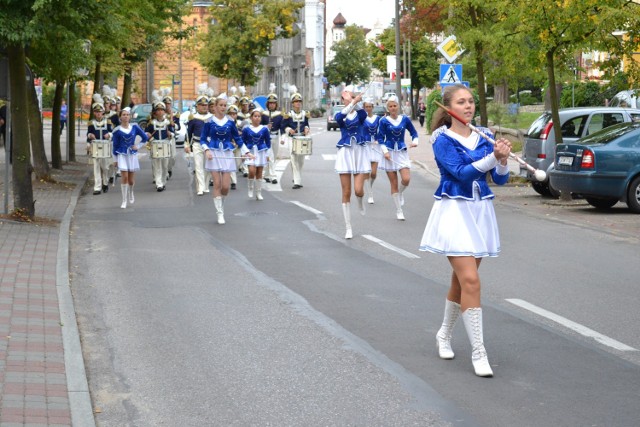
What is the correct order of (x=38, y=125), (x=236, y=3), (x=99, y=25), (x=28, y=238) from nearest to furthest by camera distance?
(x=28, y=238)
(x=99, y=25)
(x=38, y=125)
(x=236, y=3)

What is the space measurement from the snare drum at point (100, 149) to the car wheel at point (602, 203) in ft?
32.5

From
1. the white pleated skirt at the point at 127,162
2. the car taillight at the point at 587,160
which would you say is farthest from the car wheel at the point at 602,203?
the white pleated skirt at the point at 127,162

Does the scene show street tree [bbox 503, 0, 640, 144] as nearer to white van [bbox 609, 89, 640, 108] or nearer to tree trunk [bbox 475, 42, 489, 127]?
tree trunk [bbox 475, 42, 489, 127]

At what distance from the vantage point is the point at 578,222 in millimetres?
18562

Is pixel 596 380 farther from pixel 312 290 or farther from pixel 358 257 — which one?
pixel 358 257

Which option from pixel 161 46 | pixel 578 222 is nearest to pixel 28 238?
pixel 578 222

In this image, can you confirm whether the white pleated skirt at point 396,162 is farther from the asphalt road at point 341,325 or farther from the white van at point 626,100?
the white van at point 626,100

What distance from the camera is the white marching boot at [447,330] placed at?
8125 millimetres

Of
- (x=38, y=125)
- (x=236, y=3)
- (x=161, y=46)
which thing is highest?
(x=236, y=3)

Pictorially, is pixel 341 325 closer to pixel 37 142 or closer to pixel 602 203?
pixel 602 203

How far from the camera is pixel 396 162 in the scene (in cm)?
1925

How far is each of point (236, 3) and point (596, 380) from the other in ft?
215

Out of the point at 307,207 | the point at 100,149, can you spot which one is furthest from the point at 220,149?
the point at 100,149

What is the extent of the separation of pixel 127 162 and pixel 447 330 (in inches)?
585
